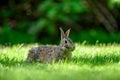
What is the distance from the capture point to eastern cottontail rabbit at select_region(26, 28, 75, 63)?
9117 mm

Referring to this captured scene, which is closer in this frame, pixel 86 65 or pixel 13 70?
pixel 13 70

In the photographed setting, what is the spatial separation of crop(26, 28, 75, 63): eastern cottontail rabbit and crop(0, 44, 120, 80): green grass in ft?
0.55

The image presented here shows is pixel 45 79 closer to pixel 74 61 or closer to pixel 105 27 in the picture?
pixel 74 61

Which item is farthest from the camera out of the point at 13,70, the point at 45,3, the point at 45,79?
the point at 45,3

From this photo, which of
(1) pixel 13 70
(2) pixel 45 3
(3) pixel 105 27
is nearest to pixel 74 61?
(1) pixel 13 70

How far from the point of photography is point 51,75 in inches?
307

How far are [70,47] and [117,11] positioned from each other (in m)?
10.6

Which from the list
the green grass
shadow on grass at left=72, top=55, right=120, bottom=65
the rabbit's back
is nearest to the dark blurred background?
the green grass

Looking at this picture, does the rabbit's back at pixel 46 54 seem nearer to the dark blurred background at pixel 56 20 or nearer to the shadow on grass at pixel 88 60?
the shadow on grass at pixel 88 60

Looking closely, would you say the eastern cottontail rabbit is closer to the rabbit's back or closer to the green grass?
the rabbit's back

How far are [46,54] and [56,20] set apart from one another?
360 inches

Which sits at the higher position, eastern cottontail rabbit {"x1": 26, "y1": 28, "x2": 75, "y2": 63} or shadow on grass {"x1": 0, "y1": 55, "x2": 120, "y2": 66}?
eastern cottontail rabbit {"x1": 26, "y1": 28, "x2": 75, "y2": 63}

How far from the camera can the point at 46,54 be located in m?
9.31

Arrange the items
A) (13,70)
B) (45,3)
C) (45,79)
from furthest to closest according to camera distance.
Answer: (45,3), (13,70), (45,79)
